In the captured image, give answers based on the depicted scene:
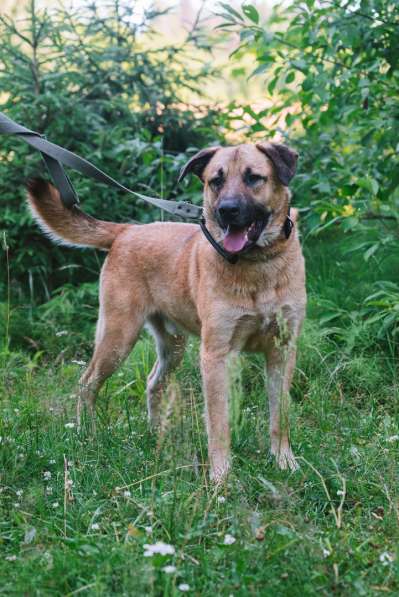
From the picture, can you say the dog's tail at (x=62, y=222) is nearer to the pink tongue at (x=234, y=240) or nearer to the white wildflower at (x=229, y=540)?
the pink tongue at (x=234, y=240)

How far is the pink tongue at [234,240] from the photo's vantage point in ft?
11.9

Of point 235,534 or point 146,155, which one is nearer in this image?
point 235,534

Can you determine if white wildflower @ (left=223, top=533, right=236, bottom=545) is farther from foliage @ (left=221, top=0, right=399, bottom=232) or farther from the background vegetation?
foliage @ (left=221, top=0, right=399, bottom=232)

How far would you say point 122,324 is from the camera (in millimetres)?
4457

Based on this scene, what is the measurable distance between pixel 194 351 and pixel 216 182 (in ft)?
5.25

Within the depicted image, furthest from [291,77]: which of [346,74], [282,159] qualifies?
[282,159]

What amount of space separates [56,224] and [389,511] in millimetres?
2603

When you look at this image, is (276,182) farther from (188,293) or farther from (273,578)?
(273,578)

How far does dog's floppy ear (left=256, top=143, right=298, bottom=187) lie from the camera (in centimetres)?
372

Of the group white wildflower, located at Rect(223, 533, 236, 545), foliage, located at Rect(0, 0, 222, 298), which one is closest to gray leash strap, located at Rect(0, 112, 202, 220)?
foliage, located at Rect(0, 0, 222, 298)

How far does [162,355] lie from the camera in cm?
486

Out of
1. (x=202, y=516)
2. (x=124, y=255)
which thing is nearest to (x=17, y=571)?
(x=202, y=516)

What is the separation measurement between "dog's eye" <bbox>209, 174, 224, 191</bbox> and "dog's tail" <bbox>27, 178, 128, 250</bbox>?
3.26ft

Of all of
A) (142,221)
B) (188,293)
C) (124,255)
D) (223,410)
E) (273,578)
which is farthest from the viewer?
(142,221)
